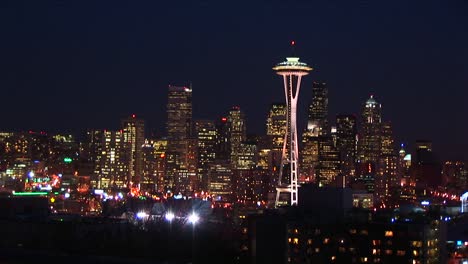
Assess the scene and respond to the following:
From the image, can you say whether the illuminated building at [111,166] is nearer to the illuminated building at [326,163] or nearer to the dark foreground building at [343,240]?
the illuminated building at [326,163]

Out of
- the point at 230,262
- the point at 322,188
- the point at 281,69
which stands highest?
the point at 281,69

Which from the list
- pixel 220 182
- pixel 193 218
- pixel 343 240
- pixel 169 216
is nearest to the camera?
pixel 343 240

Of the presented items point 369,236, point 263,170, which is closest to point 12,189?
point 263,170

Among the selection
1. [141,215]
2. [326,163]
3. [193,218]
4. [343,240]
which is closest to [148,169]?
[326,163]

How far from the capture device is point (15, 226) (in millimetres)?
39344

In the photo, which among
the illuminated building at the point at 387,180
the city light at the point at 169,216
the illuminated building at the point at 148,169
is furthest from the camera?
the illuminated building at the point at 148,169

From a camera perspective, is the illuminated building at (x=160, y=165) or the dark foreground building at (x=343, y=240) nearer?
the dark foreground building at (x=343, y=240)

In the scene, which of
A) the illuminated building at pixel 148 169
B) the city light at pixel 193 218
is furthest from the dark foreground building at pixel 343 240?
the illuminated building at pixel 148 169

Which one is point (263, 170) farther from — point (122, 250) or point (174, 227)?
point (122, 250)

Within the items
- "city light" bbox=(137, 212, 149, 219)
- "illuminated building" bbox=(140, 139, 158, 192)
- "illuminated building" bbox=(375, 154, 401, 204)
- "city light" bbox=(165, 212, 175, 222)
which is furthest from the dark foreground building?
"illuminated building" bbox=(140, 139, 158, 192)

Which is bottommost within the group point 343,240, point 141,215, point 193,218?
point 343,240

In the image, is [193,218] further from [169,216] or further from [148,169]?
[148,169]

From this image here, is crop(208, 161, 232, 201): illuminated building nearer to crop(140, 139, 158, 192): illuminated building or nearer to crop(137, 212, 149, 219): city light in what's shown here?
crop(140, 139, 158, 192): illuminated building

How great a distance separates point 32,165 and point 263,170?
17.9 m
